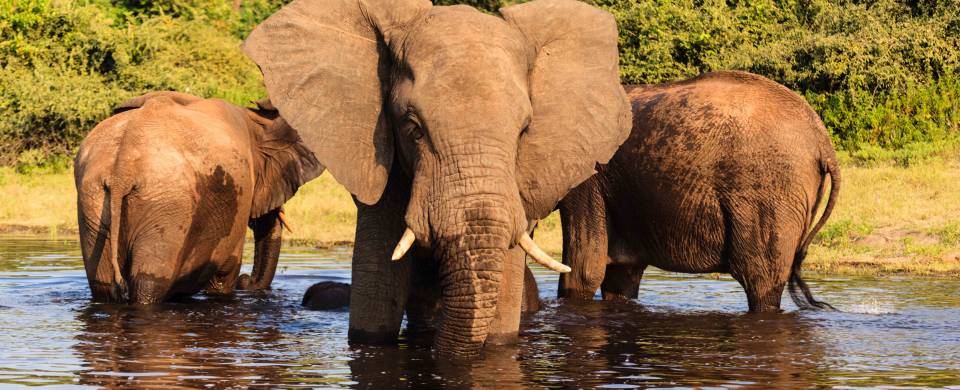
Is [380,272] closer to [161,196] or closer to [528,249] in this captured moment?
[528,249]

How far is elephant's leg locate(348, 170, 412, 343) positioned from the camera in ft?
25.4

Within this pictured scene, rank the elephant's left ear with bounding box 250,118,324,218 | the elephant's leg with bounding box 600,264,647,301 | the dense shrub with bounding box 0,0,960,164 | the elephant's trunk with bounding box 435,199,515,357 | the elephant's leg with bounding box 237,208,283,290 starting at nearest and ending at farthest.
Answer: the elephant's trunk with bounding box 435,199,515,357
the elephant's leg with bounding box 600,264,647,301
the elephant's left ear with bounding box 250,118,324,218
the elephant's leg with bounding box 237,208,283,290
the dense shrub with bounding box 0,0,960,164

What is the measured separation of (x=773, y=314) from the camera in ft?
32.6

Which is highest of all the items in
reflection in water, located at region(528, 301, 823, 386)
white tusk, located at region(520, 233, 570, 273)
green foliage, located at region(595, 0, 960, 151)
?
green foliage, located at region(595, 0, 960, 151)

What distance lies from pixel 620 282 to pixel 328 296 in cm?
223

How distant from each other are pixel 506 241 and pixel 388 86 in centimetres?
126

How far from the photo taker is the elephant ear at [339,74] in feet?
24.7

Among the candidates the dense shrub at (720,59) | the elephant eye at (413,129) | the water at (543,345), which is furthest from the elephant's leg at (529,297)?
the dense shrub at (720,59)

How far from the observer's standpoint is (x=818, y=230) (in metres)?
9.91

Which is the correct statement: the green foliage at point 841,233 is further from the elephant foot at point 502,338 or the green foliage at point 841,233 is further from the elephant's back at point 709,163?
the elephant foot at point 502,338

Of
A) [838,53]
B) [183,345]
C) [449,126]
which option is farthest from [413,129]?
[838,53]

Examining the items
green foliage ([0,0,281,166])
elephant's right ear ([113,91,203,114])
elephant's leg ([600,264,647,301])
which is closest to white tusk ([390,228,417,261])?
elephant's right ear ([113,91,203,114])

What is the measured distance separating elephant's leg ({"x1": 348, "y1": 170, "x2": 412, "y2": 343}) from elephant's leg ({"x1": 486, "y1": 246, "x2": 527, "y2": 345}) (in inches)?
20.5

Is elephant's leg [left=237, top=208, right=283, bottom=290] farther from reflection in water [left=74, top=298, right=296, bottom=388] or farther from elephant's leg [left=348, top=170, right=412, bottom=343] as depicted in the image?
elephant's leg [left=348, top=170, right=412, bottom=343]
